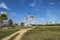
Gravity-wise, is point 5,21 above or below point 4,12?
below

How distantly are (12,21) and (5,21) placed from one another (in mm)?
33943

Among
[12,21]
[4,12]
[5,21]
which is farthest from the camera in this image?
[12,21]

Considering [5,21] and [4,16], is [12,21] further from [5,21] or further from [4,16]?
[5,21]

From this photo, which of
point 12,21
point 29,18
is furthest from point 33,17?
point 12,21

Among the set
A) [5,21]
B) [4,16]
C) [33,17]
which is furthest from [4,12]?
[33,17]

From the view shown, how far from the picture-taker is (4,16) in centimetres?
10919

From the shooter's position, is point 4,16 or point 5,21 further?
point 4,16

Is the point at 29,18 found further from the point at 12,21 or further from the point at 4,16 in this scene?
the point at 12,21

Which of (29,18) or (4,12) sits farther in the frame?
(4,12)

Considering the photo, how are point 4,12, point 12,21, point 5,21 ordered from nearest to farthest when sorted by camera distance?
point 5,21
point 4,12
point 12,21

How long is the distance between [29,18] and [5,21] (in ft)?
52.5

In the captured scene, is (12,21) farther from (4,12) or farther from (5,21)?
(5,21)

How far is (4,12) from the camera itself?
109000mm

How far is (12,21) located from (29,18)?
32.3 meters
